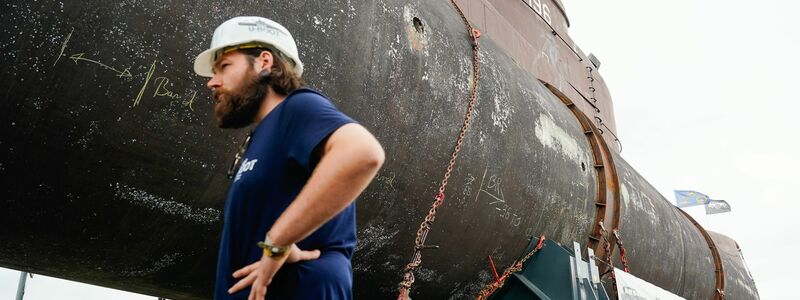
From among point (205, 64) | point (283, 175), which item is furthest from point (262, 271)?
point (205, 64)

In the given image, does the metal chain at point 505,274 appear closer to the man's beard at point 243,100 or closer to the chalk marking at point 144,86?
the chalk marking at point 144,86

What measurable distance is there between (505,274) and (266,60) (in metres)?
2.57

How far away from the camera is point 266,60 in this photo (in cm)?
154

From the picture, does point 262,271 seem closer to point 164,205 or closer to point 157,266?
point 164,205

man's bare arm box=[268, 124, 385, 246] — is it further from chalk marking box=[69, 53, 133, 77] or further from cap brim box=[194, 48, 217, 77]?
chalk marking box=[69, 53, 133, 77]

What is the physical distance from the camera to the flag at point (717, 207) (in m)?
20.5

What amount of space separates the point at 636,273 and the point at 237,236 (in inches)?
169

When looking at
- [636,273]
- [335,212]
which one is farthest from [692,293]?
[335,212]

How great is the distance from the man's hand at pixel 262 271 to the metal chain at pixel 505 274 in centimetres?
240

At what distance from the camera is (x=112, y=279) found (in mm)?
2592

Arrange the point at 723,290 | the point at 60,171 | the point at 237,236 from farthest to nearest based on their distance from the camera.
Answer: the point at 723,290, the point at 60,171, the point at 237,236

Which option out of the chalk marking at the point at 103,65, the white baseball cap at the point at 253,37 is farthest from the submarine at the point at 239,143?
the white baseball cap at the point at 253,37

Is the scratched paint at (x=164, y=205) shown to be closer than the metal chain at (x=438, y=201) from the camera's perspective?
Yes

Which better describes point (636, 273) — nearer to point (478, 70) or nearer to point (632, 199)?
point (632, 199)
